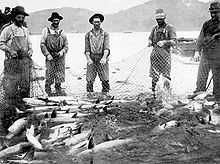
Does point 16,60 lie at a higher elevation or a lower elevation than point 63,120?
higher

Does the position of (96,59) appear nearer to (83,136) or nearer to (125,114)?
(125,114)

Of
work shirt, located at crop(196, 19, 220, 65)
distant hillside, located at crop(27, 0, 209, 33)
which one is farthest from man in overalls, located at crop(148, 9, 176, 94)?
distant hillside, located at crop(27, 0, 209, 33)

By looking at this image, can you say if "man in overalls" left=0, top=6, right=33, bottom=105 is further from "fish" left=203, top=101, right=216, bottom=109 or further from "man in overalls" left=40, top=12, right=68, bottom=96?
"fish" left=203, top=101, right=216, bottom=109

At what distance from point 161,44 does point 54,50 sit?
2.99m

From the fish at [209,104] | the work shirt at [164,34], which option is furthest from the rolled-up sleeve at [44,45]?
the fish at [209,104]

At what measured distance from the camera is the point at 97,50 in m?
9.23

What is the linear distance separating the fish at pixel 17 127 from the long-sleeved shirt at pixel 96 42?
3.43 m

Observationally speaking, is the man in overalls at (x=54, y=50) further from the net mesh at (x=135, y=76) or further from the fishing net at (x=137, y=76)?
the fishing net at (x=137, y=76)

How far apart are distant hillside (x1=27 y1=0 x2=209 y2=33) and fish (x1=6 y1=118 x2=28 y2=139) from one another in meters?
102

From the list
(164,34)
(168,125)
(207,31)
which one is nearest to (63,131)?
(168,125)

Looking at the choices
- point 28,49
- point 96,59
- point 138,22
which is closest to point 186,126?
point 96,59

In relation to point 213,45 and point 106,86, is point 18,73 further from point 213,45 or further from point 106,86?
point 213,45

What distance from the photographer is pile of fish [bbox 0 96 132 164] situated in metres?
5.14

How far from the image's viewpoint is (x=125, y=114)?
6840 mm
